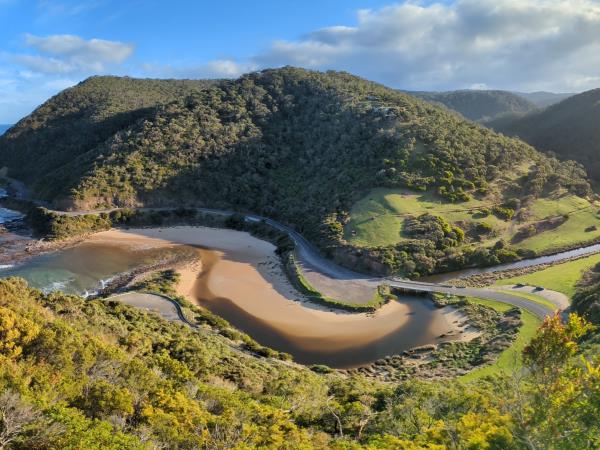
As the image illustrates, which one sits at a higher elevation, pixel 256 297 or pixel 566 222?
pixel 566 222

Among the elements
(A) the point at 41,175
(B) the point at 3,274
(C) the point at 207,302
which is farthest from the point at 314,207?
(A) the point at 41,175

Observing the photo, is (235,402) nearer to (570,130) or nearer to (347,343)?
(347,343)

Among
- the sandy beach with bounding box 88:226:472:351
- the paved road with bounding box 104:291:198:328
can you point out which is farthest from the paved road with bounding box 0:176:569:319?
the paved road with bounding box 104:291:198:328

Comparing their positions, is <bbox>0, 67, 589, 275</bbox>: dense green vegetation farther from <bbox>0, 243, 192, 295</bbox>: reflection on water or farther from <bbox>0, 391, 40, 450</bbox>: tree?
<bbox>0, 391, 40, 450</bbox>: tree

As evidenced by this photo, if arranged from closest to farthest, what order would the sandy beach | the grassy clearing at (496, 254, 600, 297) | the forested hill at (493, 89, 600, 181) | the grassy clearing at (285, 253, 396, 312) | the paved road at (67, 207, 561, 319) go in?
the sandy beach → the paved road at (67, 207, 561, 319) → the grassy clearing at (285, 253, 396, 312) → the grassy clearing at (496, 254, 600, 297) → the forested hill at (493, 89, 600, 181)

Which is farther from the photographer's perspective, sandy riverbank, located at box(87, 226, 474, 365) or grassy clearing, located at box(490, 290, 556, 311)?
grassy clearing, located at box(490, 290, 556, 311)

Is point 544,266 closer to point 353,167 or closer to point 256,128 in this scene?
point 353,167

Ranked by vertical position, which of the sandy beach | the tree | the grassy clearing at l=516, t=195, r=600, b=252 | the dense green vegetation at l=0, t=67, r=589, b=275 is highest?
the dense green vegetation at l=0, t=67, r=589, b=275

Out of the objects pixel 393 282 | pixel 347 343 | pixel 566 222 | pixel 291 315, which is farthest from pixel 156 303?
pixel 566 222
